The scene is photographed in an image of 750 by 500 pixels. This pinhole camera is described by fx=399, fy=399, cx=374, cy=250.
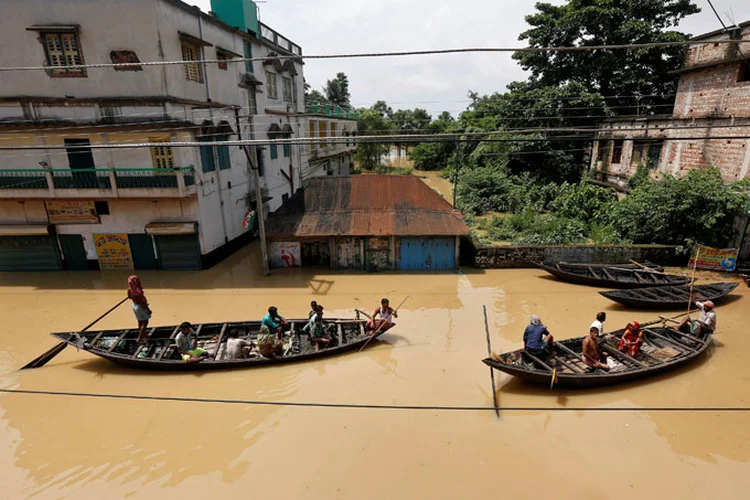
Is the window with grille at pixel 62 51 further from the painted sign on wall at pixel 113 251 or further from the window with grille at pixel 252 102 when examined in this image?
the window with grille at pixel 252 102

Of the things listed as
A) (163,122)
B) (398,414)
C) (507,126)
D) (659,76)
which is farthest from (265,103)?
(659,76)

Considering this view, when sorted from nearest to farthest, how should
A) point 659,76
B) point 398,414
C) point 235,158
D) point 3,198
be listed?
1. point 398,414
2. point 3,198
3. point 235,158
4. point 659,76

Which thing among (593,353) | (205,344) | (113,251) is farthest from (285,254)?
(593,353)

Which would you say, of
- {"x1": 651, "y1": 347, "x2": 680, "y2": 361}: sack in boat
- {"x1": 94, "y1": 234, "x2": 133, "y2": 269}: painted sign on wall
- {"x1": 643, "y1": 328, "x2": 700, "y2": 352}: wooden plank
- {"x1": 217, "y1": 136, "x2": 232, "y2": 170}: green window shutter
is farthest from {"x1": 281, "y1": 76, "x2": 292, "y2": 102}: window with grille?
{"x1": 651, "y1": 347, "x2": 680, "y2": 361}: sack in boat

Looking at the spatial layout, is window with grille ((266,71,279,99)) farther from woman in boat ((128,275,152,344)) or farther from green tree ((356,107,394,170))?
green tree ((356,107,394,170))

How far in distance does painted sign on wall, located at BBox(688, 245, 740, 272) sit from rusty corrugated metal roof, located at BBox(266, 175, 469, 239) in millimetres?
10095

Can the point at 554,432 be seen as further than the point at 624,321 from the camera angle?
No

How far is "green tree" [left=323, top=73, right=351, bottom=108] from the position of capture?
57656 mm

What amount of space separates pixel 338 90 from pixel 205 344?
53.2 m

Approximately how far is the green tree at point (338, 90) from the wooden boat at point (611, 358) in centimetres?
5375

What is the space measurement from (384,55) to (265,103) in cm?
1852

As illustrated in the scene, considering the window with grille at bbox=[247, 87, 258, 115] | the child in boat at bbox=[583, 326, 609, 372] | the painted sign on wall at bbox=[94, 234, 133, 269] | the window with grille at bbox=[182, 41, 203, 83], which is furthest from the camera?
the window with grille at bbox=[247, 87, 258, 115]

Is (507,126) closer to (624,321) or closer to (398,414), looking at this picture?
(624,321)

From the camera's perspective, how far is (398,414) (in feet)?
29.1
